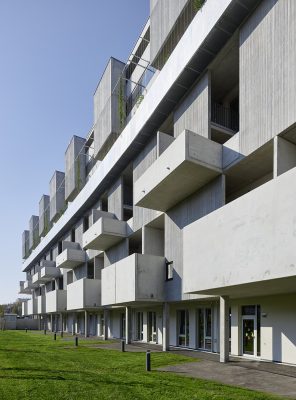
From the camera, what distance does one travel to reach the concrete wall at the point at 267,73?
13.1m

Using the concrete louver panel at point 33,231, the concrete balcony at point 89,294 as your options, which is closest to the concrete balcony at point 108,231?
the concrete balcony at point 89,294

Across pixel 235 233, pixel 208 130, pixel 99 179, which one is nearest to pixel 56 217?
pixel 99 179

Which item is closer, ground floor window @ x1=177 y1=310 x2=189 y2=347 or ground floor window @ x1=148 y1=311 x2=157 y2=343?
ground floor window @ x1=177 y1=310 x2=189 y2=347

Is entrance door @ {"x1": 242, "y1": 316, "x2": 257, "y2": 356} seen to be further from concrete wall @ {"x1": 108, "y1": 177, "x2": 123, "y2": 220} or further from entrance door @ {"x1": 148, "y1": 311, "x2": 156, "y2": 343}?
concrete wall @ {"x1": 108, "y1": 177, "x2": 123, "y2": 220}

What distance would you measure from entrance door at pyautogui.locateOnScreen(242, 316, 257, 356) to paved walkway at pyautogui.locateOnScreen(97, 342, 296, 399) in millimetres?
662

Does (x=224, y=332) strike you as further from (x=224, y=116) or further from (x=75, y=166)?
(x=75, y=166)

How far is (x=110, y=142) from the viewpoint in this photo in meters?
31.7

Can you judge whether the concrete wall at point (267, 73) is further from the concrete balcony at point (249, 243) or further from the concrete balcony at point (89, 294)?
the concrete balcony at point (89, 294)

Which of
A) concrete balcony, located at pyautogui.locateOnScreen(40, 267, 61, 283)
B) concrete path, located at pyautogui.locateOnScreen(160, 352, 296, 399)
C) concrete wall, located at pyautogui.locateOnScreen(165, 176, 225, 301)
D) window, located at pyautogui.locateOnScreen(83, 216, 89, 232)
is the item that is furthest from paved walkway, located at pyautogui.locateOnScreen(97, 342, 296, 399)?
concrete balcony, located at pyautogui.locateOnScreen(40, 267, 61, 283)

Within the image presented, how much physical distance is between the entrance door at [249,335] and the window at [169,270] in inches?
204

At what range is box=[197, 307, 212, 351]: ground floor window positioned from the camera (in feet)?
65.5

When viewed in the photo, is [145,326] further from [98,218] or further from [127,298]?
[98,218]

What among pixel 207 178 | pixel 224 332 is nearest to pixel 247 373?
pixel 224 332

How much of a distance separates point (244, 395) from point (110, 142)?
81.3 feet
